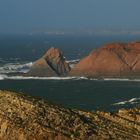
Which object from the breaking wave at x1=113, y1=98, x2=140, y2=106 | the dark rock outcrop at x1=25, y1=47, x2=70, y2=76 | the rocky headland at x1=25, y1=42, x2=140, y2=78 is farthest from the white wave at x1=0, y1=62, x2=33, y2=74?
the breaking wave at x1=113, y1=98, x2=140, y2=106

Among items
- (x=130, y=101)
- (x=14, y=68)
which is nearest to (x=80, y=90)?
(x=130, y=101)

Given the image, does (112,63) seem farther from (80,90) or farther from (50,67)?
(80,90)

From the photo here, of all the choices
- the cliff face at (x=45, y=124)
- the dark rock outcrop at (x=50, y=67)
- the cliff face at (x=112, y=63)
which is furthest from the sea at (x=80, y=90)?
the cliff face at (x=45, y=124)

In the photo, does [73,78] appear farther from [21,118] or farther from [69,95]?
[21,118]

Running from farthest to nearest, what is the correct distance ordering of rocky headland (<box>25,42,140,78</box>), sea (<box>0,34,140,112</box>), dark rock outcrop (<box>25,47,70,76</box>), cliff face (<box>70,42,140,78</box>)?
dark rock outcrop (<box>25,47,70,76</box>)
rocky headland (<box>25,42,140,78</box>)
cliff face (<box>70,42,140,78</box>)
sea (<box>0,34,140,112</box>)

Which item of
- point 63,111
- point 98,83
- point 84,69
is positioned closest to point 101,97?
point 98,83

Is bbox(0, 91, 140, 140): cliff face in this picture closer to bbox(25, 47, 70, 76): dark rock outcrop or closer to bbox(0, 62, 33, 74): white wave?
bbox(25, 47, 70, 76): dark rock outcrop

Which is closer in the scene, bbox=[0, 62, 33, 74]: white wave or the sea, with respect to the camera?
the sea

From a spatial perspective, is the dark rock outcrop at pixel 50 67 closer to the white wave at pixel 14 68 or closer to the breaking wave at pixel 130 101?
the white wave at pixel 14 68
